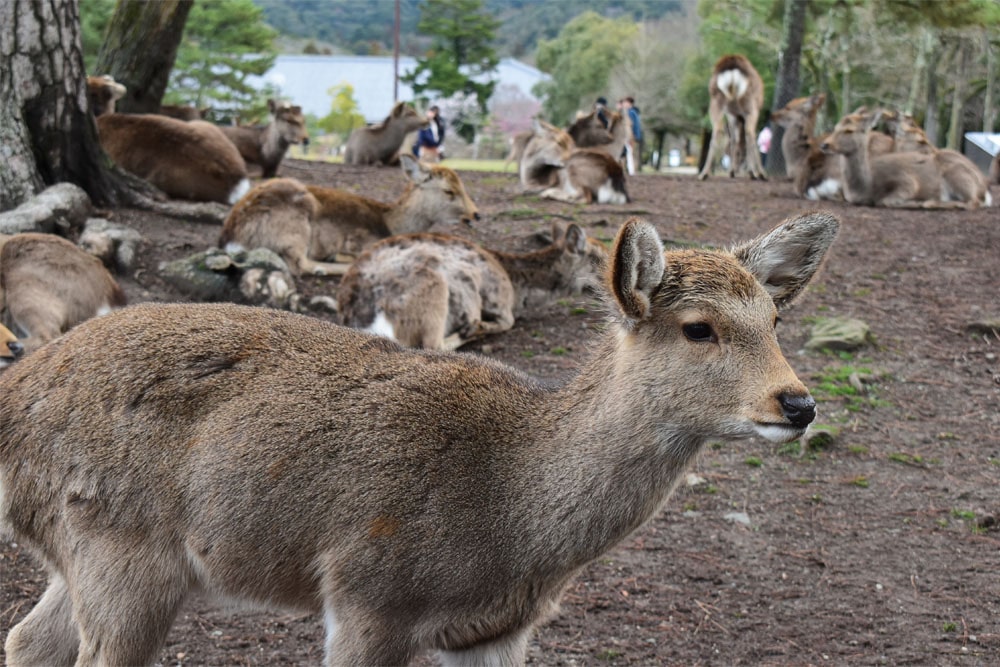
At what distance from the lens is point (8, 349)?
638 cm

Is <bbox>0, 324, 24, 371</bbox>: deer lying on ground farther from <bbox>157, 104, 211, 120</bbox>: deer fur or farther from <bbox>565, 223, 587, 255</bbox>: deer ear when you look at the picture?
<bbox>157, 104, 211, 120</bbox>: deer fur

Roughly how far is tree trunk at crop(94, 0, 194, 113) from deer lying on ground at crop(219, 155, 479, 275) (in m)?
3.33

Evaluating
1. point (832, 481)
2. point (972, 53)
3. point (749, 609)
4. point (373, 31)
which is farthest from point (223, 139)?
point (373, 31)

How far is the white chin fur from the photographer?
3.17m

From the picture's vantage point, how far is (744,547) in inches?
222

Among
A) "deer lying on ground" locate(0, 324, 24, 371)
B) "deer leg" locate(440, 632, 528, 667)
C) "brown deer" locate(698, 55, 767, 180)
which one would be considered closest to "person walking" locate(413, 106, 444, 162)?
"brown deer" locate(698, 55, 767, 180)

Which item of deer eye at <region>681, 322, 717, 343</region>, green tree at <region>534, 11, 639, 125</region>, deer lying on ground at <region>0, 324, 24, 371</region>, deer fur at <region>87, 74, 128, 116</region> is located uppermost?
green tree at <region>534, 11, 639, 125</region>

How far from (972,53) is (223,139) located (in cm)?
3209

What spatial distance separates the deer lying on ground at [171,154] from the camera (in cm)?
1149

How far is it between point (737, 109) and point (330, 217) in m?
12.1

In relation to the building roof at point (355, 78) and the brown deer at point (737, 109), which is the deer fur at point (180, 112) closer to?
the brown deer at point (737, 109)

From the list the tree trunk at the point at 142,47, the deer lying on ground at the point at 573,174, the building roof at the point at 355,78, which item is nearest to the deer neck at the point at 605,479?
the tree trunk at the point at 142,47

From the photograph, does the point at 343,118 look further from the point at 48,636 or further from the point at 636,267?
the point at 636,267

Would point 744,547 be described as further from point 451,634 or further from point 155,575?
point 155,575
